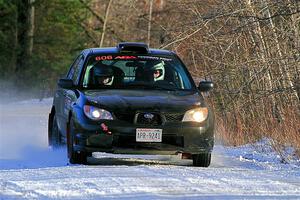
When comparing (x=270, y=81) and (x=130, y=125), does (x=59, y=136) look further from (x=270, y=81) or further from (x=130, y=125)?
(x=270, y=81)

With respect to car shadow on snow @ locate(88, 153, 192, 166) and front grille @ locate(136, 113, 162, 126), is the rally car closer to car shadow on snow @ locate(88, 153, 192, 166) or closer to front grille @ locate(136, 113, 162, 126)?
front grille @ locate(136, 113, 162, 126)

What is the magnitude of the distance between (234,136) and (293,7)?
3.17 m

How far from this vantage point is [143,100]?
458 inches

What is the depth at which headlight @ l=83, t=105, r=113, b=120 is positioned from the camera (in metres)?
11.4

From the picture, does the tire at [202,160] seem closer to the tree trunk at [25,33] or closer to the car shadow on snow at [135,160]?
the car shadow on snow at [135,160]

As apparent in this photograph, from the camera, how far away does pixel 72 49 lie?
49.4 meters

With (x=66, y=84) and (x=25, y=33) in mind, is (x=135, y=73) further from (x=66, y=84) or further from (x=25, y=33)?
(x=25, y=33)

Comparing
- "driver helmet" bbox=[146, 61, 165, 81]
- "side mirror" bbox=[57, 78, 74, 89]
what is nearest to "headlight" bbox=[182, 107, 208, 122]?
"driver helmet" bbox=[146, 61, 165, 81]

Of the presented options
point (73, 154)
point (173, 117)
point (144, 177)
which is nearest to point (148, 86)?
point (173, 117)

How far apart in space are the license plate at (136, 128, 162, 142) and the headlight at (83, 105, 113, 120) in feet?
1.24

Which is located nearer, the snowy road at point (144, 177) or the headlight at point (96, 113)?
the snowy road at point (144, 177)

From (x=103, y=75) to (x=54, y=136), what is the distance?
1952 mm

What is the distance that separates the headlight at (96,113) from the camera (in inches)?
448

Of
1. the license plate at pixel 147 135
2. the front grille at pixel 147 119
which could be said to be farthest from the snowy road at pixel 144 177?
the front grille at pixel 147 119
